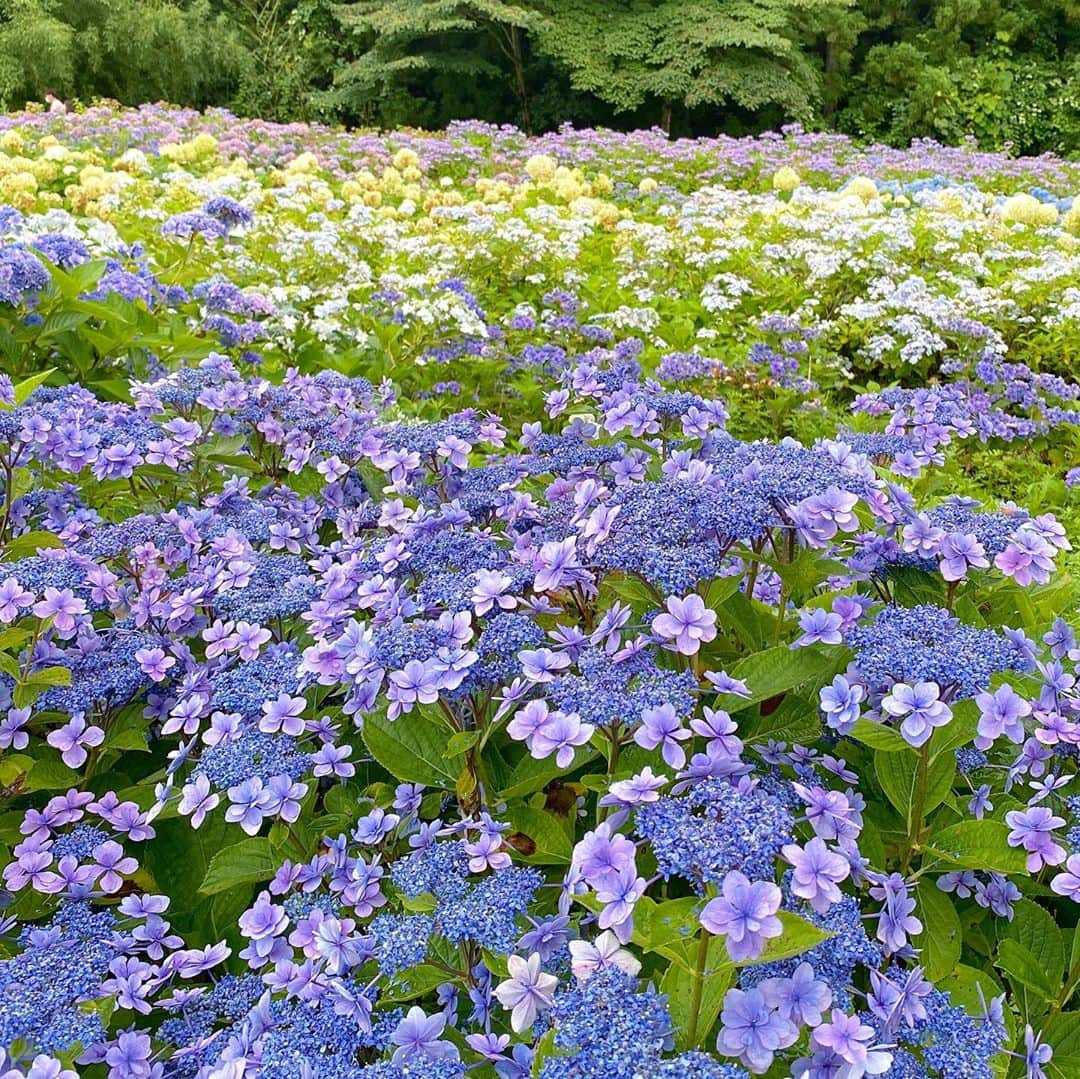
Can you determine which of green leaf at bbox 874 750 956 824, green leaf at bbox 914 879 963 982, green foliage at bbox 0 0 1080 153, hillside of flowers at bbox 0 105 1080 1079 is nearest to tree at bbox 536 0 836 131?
green foliage at bbox 0 0 1080 153

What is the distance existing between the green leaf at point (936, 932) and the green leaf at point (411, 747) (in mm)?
586

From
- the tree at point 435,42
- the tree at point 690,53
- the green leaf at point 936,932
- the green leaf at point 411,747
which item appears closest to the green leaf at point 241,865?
the green leaf at point 411,747

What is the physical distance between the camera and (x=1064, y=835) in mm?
1107

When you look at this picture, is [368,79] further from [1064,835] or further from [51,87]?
[1064,835]

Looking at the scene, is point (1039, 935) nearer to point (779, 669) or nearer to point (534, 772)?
point (779, 669)

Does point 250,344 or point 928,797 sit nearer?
point 928,797

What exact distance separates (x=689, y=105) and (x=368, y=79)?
5114 millimetres

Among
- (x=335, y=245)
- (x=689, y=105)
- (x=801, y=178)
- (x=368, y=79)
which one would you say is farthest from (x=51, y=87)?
(x=335, y=245)

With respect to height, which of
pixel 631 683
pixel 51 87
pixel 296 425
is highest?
pixel 631 683

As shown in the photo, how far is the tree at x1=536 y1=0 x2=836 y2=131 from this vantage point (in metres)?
14.5

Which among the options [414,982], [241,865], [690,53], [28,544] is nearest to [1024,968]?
[414,982]

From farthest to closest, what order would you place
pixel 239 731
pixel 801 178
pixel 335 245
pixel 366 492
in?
1. pixel 801 178
2. pixel 335 245
3. pixel 366 492
4. pixel 239 731

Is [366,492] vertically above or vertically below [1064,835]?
below

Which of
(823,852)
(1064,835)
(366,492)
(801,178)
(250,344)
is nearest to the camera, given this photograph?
(823,852)
